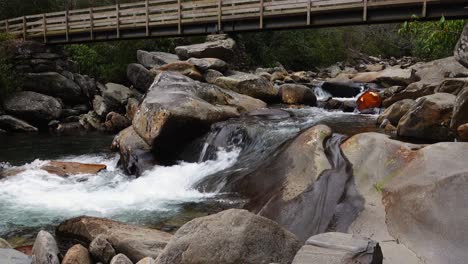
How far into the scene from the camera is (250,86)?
19484 mm

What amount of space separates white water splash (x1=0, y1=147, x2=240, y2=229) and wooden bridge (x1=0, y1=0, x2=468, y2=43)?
745cm

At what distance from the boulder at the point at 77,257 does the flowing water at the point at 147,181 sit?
2.11 m

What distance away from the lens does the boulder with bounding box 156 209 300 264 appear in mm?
4840

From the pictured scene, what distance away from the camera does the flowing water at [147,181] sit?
9375 millimetres

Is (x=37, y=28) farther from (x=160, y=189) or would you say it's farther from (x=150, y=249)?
Result: (x=150, y=249)

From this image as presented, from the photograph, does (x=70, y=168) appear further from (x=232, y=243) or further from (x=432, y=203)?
(x=432, y=203)

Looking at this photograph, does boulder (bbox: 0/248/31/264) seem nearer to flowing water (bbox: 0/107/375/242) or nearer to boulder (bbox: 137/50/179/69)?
flowing water (bbox: 0/107/375/242)

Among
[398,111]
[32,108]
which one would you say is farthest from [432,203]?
[32,108]

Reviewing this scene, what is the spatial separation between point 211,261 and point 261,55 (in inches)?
1327

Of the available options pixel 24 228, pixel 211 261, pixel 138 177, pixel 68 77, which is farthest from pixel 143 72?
pixel 211 261

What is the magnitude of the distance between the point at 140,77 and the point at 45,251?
1981 centimetres

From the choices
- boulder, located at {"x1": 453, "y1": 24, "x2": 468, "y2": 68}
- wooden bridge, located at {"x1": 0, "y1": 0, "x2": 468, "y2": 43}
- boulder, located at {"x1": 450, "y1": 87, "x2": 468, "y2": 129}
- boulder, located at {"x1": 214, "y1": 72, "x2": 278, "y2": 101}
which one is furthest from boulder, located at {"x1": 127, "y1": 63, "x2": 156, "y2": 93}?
boulder, located at {"x1": 450, "y1": 87, "x2": 468, "y2": 129}

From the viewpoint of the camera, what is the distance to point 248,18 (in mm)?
19219

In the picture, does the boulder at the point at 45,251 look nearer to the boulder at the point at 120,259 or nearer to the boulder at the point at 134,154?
the boulder at the point at 120,259
